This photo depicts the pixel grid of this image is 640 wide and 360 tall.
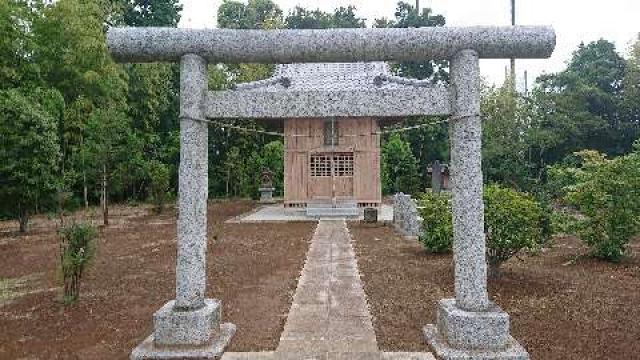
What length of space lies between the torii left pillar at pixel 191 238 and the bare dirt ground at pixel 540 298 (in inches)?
81.9

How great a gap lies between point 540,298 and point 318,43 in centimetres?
518

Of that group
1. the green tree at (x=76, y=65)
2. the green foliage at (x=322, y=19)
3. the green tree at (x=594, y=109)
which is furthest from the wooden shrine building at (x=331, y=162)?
the green foliage at (x=322, y=19)

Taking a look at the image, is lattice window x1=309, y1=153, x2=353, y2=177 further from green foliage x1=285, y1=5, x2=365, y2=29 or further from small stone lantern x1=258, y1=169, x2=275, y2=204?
green foliage x1=285, y1=5, x2=365, y2=29

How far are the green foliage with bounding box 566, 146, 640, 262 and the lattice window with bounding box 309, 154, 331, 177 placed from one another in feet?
38.2

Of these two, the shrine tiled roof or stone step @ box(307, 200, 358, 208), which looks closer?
stone step @ box(307, 200, 358, 208)

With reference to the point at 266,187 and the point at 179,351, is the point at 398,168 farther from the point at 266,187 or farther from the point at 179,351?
the point at 179,351

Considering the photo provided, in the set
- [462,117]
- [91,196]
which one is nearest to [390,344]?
[462,117]

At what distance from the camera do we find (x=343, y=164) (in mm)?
21344

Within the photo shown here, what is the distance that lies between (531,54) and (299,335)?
418 centimetres

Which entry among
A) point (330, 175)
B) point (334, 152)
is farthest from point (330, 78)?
point (330, 175)

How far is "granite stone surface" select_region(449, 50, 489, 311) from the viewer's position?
5.70 metres

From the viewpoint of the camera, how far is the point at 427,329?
628cm

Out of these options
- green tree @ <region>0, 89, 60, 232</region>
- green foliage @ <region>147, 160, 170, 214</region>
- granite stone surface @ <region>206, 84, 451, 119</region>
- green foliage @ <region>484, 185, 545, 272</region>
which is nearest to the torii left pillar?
granite stone surface @ <region>206, 84, 451, 119</region>

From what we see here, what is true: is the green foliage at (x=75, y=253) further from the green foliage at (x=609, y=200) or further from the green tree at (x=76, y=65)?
the green tree at (x=76, y=65)
